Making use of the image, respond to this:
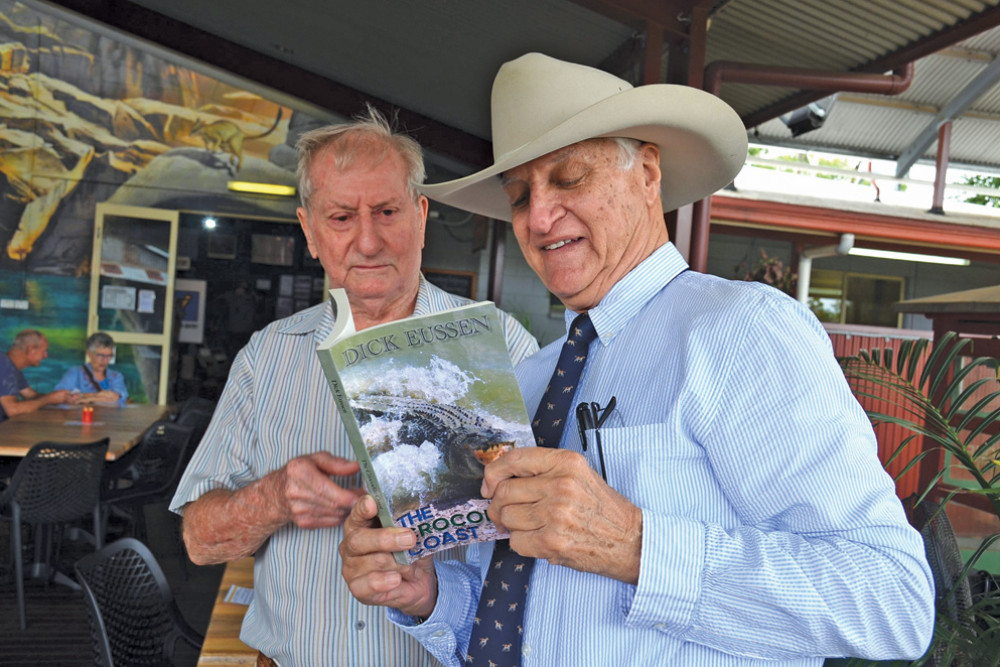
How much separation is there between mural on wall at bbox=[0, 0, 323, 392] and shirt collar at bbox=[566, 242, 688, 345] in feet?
30.7

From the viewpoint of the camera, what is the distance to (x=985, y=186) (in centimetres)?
1218

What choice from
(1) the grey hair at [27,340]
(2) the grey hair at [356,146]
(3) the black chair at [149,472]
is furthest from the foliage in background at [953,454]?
(1) the grey hair at [27,340]

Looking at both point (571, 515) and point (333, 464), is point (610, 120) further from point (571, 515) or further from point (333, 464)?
point (333, 464)

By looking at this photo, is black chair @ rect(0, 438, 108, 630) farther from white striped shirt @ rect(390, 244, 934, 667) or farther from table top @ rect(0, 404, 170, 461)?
white striped shirt @ rect(390, 244, 934, 667)

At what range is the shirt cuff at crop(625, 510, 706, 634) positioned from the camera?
0.91 metres

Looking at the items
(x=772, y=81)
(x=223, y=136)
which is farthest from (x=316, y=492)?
(x=223, y=136)

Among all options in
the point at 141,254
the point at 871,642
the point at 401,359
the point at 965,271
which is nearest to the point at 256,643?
the point at 401,359

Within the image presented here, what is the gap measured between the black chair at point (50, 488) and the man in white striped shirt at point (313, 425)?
373 cm

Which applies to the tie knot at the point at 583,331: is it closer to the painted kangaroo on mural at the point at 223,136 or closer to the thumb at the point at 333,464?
the thumb at the point at 333,464

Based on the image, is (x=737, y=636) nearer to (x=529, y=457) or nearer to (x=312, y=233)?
(x=529, y=457)

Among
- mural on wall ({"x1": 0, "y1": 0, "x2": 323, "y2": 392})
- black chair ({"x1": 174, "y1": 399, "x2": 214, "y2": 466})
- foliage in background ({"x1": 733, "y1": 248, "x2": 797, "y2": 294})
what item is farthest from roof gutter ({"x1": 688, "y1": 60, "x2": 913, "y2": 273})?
mural on wall ({"x1": 0, "y1": 0, "x2": 323, "y2": 392})

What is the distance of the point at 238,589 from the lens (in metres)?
2.56

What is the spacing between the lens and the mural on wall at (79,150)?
945 cm

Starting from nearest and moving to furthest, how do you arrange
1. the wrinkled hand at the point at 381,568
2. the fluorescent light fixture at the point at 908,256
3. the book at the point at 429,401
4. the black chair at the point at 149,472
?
the book at the point at 429,401 → the wrinkled hand at the point at 381,568 → the black chair at the point at 149,472 → the fluorescent light fixture at the point at 908,256
